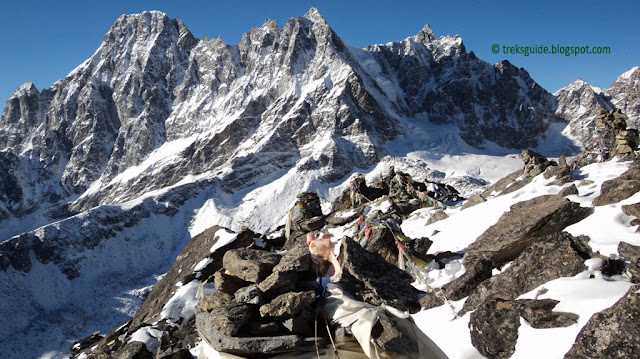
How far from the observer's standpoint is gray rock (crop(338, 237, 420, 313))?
20.2 ft

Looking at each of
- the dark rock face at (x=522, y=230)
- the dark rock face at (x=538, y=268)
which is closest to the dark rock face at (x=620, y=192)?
the dark rock face at (x=522, y=230)

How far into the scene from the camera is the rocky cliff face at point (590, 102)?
129 meters

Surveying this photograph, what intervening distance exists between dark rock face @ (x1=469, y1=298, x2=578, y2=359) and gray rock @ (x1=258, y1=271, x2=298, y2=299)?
2694mm

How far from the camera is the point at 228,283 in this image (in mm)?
4957

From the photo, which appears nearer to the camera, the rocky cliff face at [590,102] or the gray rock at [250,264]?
the gray rock at [250,264]

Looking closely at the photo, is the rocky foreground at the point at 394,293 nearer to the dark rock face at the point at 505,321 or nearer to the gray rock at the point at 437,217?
the dark rock face at the point at 505,321

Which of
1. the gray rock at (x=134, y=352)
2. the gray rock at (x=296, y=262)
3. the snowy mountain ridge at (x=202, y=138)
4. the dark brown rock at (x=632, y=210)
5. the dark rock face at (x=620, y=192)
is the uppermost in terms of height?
the snowy mountain ridge at (x=202, y=138)

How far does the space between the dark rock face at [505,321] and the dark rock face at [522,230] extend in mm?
2632

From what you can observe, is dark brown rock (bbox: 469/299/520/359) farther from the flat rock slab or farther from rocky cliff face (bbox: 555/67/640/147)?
rocky cliff face (bbox: 555/67/640/147)

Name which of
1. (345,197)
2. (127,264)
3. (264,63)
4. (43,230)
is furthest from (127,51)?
(345,197)

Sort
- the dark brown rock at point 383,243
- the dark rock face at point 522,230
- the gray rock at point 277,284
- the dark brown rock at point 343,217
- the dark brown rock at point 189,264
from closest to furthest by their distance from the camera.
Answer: the gray rock at point 277,284, the dark rock face at point 522,230, the dark brown rock at point 383,243, the dark brown rock at point 189,264, the dark brown rock at point 343,217

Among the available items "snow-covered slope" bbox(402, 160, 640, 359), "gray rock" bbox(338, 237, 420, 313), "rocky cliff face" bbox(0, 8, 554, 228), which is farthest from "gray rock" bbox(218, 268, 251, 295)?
"rocky cliff face" bbox(0, 8, 554, 228)

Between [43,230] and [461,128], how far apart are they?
125177mm

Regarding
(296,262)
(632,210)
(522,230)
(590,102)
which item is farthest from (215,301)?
(590,102)
